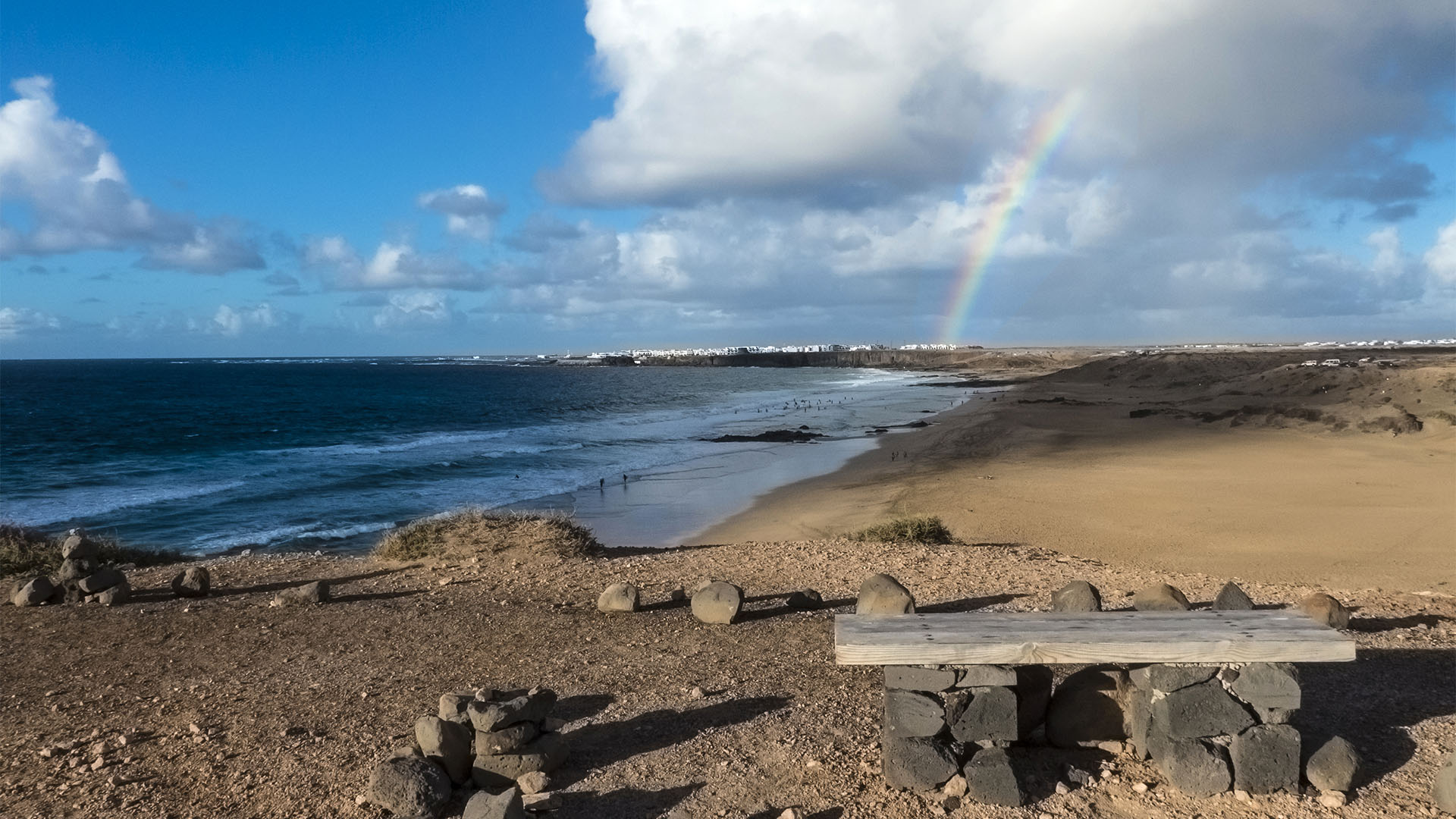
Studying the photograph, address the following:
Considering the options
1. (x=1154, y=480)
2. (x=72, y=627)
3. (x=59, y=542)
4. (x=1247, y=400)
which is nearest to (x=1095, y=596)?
(x=72, y=627)

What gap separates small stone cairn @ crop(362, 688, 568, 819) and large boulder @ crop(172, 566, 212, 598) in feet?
19.5

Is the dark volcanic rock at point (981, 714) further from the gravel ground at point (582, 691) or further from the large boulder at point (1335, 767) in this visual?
the large boulder at point (1335, 767)

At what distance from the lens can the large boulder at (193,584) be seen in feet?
33.5

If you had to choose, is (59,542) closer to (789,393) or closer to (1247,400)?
(1247,400)

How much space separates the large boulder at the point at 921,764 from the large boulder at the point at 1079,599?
2.51 m

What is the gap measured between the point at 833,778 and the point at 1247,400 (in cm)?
4367

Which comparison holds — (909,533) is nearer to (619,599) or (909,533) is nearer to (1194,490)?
(619,599)

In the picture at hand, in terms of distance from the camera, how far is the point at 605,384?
383 ft

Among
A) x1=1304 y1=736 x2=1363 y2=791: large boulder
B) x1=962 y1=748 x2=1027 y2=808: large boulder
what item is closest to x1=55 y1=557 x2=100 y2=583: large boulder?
x1=962 y1=748 x2=1027 y2=808: large boulder

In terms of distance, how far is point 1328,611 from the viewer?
792 centimetres

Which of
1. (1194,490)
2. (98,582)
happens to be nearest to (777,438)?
(1194,490)

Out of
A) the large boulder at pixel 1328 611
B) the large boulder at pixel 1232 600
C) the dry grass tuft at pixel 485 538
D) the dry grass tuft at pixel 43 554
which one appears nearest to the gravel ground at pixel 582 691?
the large boulder at pixel 1328 611

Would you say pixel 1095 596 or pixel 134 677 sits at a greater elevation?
pixel 1095 596

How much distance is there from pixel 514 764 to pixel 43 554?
33.6ft
